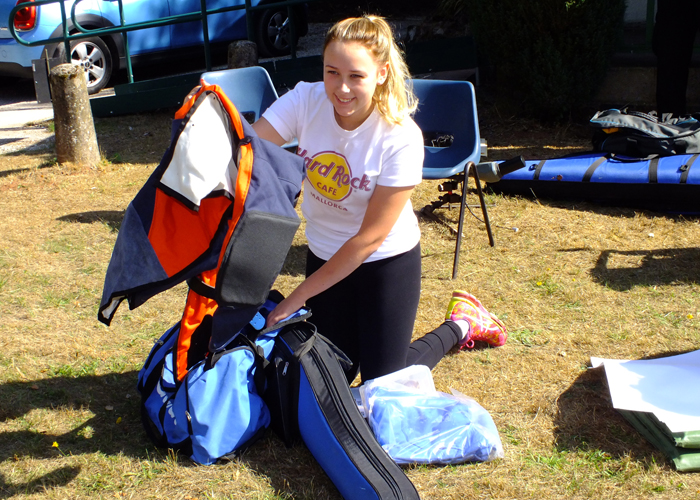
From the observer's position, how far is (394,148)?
7.11ft

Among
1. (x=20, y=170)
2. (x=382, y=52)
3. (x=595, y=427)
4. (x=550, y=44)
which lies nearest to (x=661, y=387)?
(x=595, y=427)

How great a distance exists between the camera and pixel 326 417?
85.9 inches

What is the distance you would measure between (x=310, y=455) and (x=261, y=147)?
1.15 metres

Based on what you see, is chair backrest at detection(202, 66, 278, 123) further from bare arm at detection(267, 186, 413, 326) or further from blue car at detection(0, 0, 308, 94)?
blue car at detection(0, 0, 308, 94)

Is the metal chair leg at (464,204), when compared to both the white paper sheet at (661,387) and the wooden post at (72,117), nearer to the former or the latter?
the white paper sheet at (661,387)

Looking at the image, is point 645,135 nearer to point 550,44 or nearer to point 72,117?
point 550,44

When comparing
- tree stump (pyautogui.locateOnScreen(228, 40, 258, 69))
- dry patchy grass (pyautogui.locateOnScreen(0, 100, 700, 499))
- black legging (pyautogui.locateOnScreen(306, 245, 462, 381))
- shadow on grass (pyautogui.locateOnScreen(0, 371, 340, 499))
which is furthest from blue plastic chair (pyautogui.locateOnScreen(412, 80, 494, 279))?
tree stump (pyautogui.locateOnScreen(228, 40, 258, 69))

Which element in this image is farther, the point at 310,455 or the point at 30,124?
the point at 30,124

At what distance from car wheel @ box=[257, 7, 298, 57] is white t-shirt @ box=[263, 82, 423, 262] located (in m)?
6.55

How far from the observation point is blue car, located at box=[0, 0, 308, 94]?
7.22m

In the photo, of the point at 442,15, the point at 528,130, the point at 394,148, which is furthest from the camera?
the point at 442,15

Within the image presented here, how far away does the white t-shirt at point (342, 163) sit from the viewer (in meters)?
2.18

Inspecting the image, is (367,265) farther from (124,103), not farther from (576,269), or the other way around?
(124,103)

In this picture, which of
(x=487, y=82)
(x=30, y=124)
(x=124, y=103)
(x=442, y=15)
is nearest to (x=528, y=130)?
(x=487, y=82)
